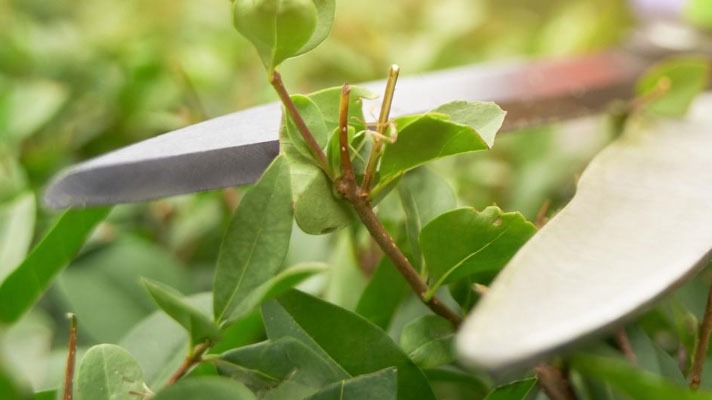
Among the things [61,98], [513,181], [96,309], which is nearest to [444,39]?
[513,181]

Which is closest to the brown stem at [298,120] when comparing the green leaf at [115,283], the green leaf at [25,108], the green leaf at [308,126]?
the green leaf at [308,126]

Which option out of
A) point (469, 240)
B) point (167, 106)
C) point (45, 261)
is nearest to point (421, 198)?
point (469, 240)

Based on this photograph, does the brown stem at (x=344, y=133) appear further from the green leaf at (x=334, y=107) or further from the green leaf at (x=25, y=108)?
the green leaf at (x=25, y=108)

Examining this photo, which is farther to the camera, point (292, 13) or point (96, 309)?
point (96, 309)

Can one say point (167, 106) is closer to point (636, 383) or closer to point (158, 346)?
point (158, 346)

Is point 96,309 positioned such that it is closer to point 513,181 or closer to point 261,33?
point 261,33

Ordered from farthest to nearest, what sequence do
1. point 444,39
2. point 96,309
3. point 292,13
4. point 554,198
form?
point 444,39 → point 554,198 → point 96,309 → point 292,13

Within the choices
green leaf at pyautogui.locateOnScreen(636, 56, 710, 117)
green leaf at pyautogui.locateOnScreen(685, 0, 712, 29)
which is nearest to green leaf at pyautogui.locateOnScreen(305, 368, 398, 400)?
green leaf at pyautogui.locateOnScreen(636, 56, 710, 117)
